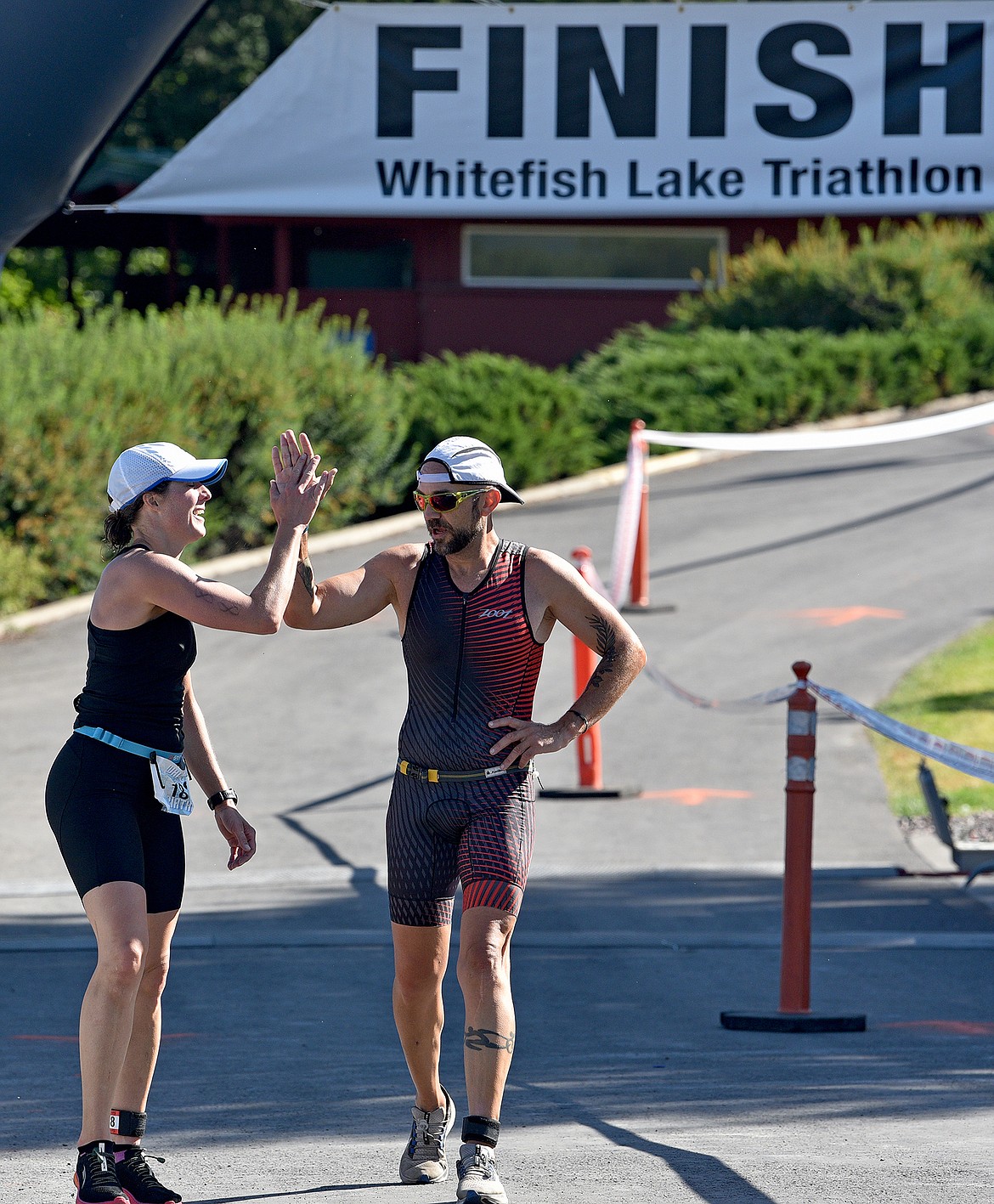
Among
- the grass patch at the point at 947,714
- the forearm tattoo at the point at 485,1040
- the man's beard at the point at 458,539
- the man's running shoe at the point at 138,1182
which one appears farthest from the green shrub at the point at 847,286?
the man's running shoe at the point at 138,1182

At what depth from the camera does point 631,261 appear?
31.7 metres

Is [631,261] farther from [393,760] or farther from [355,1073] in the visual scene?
[355,1073]

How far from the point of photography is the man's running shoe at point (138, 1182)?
14.2 ft

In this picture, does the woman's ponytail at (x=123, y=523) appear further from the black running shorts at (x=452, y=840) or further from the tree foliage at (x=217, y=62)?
the tree foliage at (x=217, y=62)

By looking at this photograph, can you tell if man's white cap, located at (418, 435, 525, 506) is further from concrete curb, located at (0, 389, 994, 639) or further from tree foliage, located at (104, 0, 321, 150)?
tree foliage, located at (104, 0, 321, 150)

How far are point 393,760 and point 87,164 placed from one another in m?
6.65

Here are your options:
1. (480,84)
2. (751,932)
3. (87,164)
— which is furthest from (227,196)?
(751,932)

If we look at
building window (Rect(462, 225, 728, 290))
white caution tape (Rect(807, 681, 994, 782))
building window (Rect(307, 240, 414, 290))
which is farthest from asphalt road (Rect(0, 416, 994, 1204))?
building window (Rect(307, 240, 414, 290))

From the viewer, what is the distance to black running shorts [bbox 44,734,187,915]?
430 cm

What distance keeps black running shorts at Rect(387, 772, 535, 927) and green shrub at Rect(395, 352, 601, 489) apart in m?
14.9

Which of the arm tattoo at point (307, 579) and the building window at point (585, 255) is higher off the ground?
the building window at point (585, 255)

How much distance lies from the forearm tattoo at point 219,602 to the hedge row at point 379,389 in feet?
35.8

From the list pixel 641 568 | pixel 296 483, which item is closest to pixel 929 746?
pixel 296 483

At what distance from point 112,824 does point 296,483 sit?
39.7 inches
